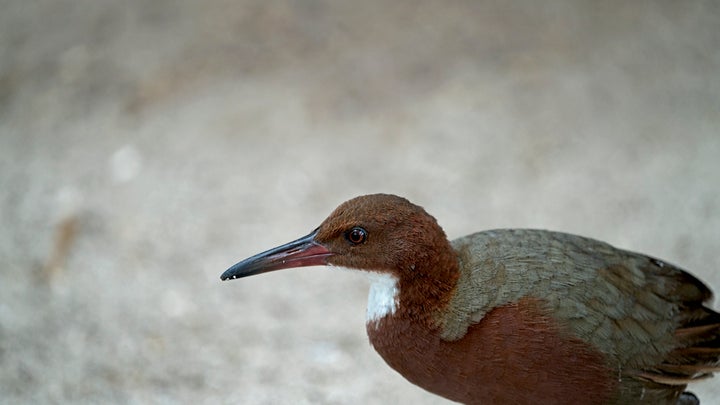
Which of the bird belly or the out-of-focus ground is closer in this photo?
the bird belly

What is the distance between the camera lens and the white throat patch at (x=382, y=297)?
3729 millimetres

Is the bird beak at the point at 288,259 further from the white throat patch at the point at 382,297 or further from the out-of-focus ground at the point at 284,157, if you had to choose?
the out-of-focus ground at the point at 284,157

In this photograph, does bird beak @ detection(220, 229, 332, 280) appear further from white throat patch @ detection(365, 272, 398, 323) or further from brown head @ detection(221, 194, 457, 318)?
white throat patch @ detection(365, 272, 398, 323)

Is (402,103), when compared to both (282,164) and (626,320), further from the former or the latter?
(626,320)

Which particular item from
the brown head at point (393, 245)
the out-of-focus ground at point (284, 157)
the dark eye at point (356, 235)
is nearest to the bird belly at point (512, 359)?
the brown head at point (393, 245)

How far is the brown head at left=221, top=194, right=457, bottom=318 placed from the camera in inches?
145

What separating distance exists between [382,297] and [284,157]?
11.3ft

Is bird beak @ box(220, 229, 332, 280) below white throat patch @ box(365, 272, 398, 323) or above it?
above

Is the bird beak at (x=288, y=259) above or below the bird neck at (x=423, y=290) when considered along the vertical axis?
above

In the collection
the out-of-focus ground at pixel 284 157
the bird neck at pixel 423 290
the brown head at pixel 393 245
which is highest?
the out-of-focus ground at pixel 284 157

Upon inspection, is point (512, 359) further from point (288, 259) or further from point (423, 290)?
point (288, 259)

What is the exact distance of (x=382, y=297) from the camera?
3.78 metres

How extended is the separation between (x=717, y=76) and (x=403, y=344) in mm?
5015

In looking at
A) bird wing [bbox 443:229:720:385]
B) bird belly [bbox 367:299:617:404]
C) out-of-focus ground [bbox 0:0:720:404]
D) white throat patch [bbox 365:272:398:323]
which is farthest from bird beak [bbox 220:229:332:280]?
out-of-focus ground [bbox 0:0:720:404]
